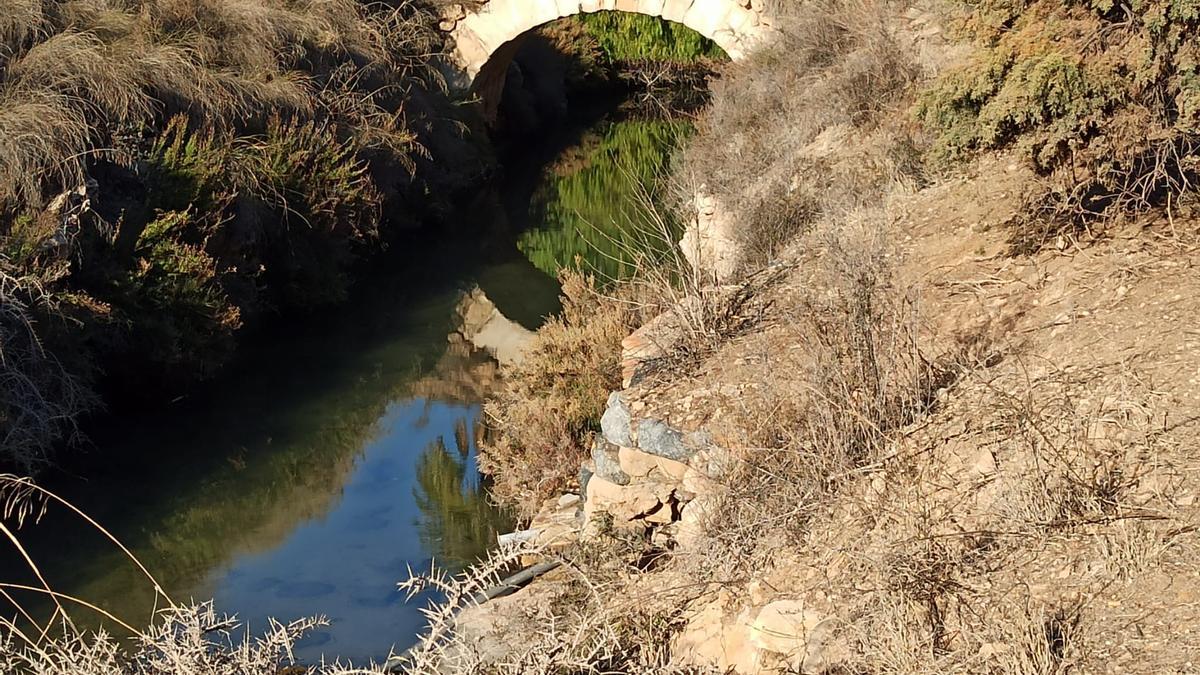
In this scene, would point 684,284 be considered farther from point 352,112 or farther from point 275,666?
point 352,112

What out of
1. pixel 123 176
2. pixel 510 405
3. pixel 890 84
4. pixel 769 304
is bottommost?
pixel 510 405

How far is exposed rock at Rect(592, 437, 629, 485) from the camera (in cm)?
741

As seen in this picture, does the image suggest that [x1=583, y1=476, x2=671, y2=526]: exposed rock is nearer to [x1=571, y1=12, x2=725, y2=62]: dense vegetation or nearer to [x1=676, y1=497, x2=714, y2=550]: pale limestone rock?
A: [x1=676, y1=497, x2=714, y2=550]: pale limestone rock

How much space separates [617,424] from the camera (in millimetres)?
7441

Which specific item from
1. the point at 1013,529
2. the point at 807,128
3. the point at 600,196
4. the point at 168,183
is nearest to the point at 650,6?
the point at 600,196

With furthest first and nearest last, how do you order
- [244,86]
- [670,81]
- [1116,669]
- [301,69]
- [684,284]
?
[670,81]
[301,69]
[244,86]
[684,284]
[1116,669]

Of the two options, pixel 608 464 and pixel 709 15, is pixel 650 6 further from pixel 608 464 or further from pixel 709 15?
pixel 608 464

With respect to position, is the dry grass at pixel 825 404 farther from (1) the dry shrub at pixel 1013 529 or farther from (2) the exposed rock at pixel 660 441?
(2) the exposed rock at pixel 660 441

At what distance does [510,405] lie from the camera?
971 cm

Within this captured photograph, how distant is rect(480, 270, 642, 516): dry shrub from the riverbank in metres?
0.03

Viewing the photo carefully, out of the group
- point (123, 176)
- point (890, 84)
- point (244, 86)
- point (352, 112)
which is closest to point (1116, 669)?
point (890, 84)

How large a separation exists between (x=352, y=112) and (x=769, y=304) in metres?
8.88

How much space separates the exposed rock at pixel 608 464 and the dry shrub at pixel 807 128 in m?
2.57

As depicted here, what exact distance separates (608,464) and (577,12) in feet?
46.7
